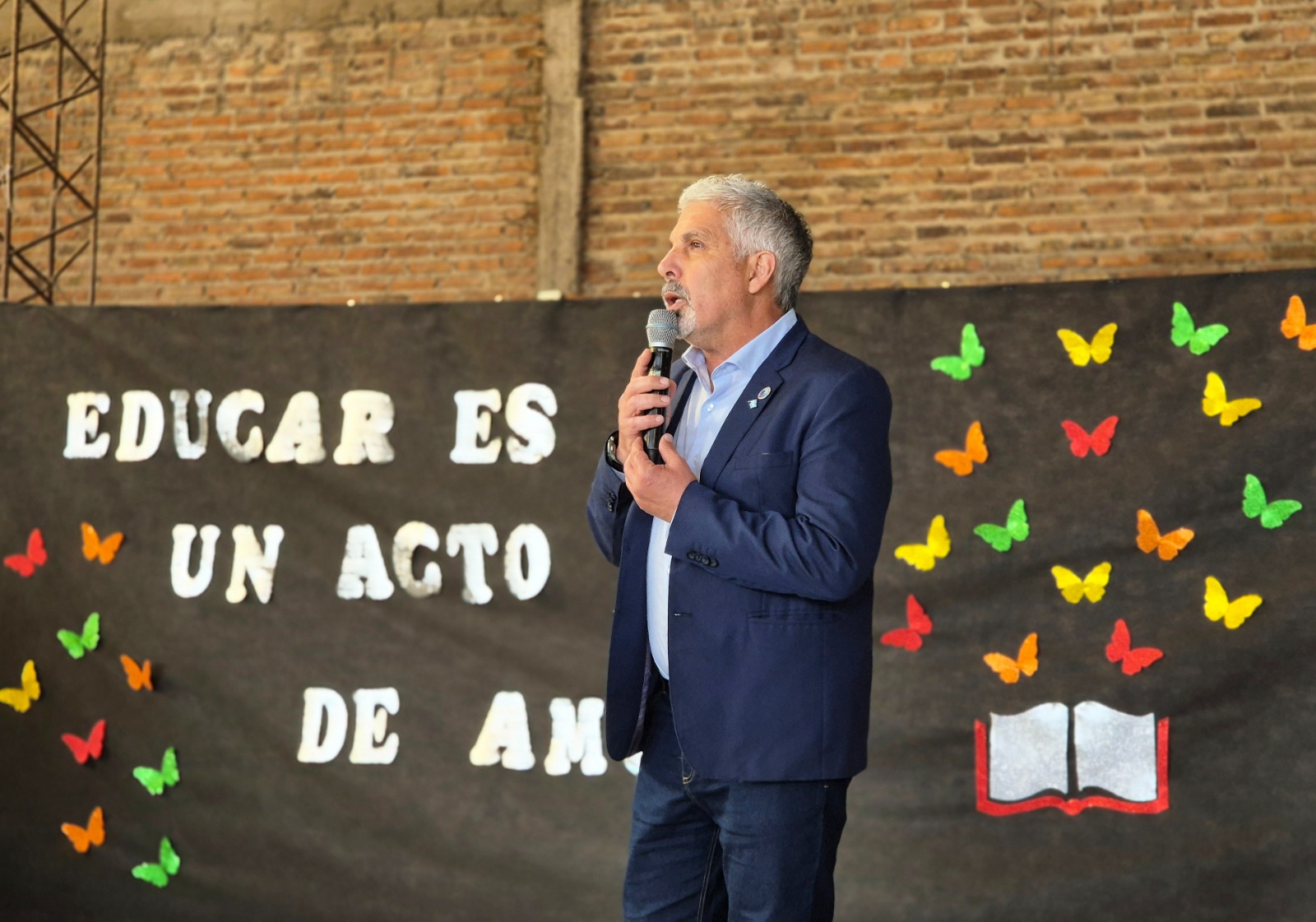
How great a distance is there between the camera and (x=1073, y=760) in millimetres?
3309

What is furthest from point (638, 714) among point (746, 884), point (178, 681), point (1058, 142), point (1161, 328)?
point (1058, 142)

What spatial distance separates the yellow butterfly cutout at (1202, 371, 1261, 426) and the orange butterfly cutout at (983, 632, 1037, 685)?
72 cm

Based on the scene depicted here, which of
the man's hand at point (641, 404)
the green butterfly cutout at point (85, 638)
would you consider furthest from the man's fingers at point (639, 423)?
the green butterfly cutout at point (85, 638)

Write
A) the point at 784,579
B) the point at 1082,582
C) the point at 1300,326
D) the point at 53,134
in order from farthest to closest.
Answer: the point at 53,134 → the point at 1082,582 → the point at 1300,326 → the point at 784,579

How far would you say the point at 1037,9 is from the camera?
505 centimetres

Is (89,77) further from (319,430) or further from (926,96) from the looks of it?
(926,96)

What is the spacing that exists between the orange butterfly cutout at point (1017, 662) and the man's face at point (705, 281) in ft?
5.52

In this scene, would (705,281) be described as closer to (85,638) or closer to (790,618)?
(790,618)

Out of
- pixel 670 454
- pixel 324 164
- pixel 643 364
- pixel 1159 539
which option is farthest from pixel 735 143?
pixel 670 454

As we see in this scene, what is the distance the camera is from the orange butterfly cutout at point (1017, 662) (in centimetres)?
335

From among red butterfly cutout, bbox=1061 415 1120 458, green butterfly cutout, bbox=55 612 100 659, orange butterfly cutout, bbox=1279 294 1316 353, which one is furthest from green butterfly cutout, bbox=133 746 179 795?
orange butterfly cutout, bbox=1279 294 1316 353

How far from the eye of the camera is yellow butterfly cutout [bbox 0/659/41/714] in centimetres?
383

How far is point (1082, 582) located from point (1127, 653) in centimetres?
21

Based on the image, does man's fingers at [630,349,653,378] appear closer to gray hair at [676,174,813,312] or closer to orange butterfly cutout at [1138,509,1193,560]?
gray hair at [676,174,813,312]
